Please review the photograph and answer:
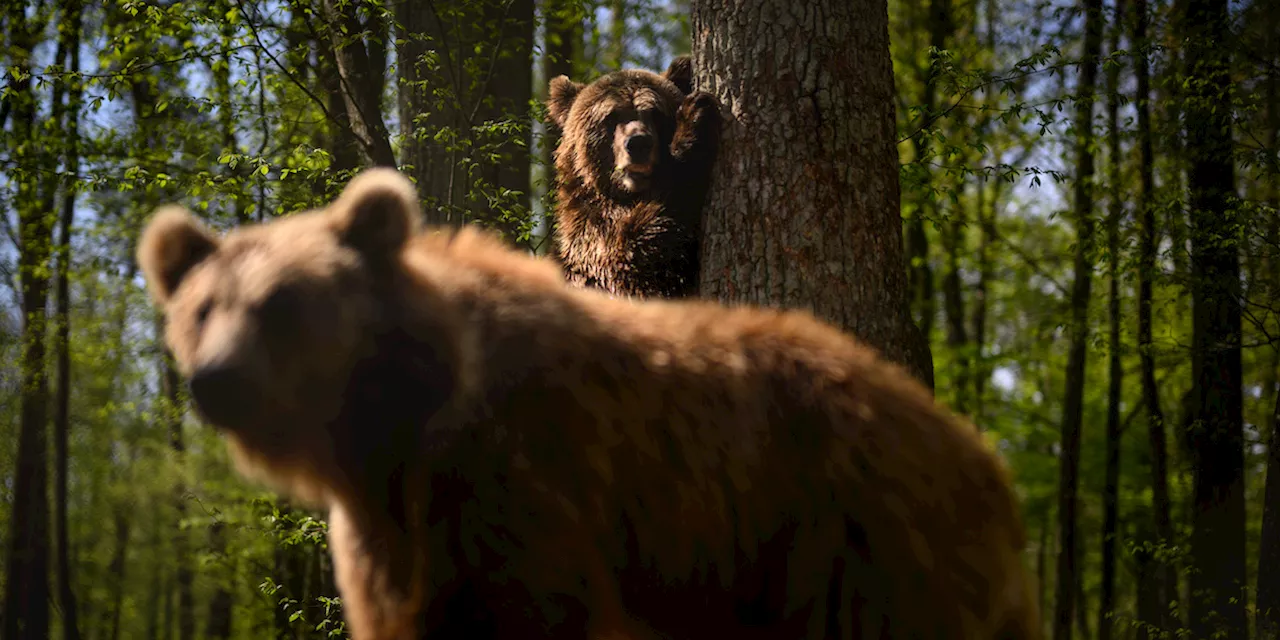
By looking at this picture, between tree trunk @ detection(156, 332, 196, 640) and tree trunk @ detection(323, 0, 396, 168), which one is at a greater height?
tree trunk @ detection(323, 0, 396, 168)

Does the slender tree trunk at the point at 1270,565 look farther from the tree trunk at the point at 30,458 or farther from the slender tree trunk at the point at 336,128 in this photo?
the tree trunk at the point at 30,458

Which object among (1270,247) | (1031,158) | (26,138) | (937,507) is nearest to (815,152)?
(937,507)

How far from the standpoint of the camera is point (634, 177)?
4.50 metres

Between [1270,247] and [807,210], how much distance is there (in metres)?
6.18

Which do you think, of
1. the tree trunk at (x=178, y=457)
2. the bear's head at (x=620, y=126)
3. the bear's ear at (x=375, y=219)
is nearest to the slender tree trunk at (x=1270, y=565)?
the bear's head at (x=620, y=126)

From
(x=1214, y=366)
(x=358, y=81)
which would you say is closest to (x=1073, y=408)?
(x=1214, y=366)

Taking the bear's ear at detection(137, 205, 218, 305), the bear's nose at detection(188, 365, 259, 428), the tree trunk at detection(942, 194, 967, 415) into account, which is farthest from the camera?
the tree trunk at detection(942, 194, 967, 415)

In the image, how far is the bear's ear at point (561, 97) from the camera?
527 cm

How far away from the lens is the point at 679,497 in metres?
2.09

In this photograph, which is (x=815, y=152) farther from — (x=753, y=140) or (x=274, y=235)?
(x=274, y=235)

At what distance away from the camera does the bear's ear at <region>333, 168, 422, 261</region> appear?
1.93 m

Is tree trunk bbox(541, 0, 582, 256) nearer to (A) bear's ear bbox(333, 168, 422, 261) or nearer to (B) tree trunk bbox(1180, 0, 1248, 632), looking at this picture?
(A) bear's ear bbox(333, 168, 422, 261)

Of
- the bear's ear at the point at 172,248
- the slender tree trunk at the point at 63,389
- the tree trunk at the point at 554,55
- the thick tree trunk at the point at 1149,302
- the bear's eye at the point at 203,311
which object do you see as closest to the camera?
the bear's eye at the point at 203,311

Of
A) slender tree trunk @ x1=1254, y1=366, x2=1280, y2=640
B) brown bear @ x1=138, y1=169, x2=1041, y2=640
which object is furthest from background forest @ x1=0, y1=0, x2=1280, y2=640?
brown bear @ x1=138, y1=169, x2=1041, y2=640
